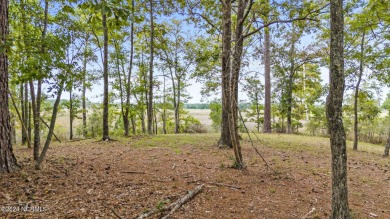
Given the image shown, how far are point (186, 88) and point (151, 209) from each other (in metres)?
14.8

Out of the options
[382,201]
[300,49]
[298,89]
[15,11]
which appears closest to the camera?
[382,201]

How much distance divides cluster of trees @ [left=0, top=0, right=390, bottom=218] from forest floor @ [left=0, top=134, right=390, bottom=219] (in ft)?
1.90

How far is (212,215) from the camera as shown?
8.98 feet

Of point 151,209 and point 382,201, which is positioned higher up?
point 151,209

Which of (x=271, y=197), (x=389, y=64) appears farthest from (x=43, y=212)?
(x=389, y=64)

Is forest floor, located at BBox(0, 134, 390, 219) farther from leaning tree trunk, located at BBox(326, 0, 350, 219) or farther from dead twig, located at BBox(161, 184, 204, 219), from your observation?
leaning tree trunk, located at BBox(326, 0, 350, 219)

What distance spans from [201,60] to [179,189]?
6.65m

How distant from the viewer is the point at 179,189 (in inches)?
134

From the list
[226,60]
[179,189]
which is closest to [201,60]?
[226,60]

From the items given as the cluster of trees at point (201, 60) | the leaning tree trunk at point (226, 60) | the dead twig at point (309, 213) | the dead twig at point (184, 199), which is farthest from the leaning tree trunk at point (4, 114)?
the dead twig at point (309, 213)

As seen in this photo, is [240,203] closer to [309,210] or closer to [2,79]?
[309,210]

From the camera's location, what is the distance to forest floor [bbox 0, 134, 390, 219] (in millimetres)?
2762

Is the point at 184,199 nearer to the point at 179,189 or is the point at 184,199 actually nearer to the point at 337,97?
the point at 179,189

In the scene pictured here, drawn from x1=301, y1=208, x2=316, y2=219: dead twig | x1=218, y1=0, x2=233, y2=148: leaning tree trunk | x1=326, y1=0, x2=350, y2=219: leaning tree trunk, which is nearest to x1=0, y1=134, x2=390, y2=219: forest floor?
x1=301, y1=208, x2=316, y2=219: dead twig
